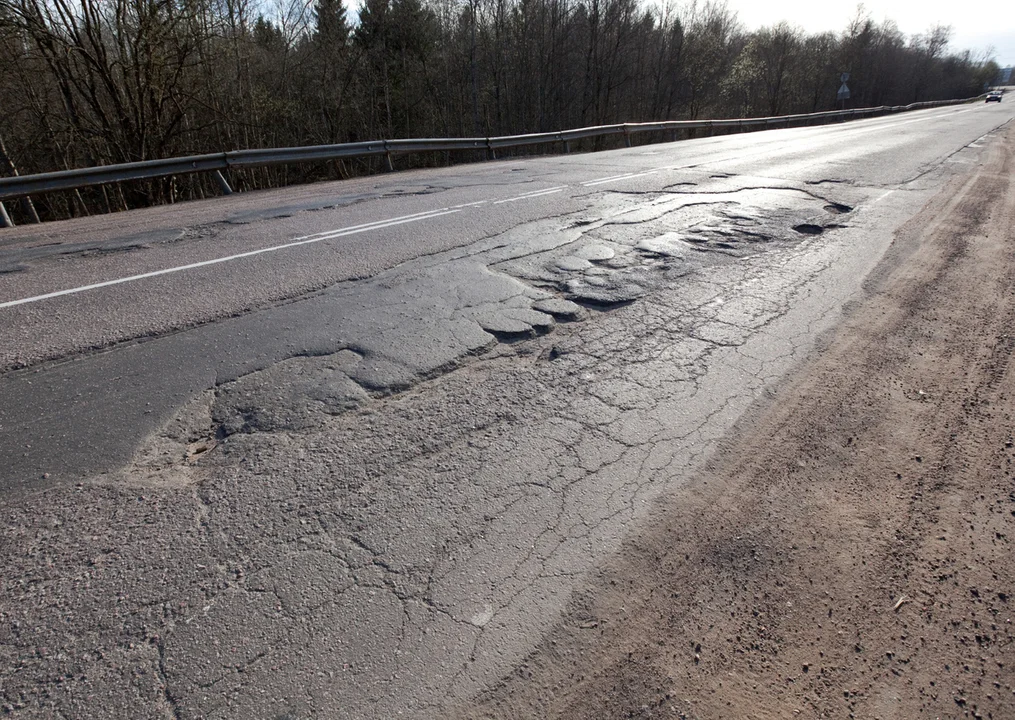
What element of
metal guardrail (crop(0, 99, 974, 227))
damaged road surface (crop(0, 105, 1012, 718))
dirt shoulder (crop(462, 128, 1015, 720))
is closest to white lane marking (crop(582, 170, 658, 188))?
damaged road surface (crop(0, 105, 1012, 718))

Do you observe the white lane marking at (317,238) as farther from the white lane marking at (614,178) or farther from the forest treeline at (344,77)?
the forest treeline at (344,77)

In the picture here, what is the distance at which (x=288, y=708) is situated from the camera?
156 centimetres

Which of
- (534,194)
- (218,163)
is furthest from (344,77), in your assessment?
(534,194)

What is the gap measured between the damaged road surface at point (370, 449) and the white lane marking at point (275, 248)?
6 centimetres

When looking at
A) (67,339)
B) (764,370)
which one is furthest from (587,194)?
(67,339)

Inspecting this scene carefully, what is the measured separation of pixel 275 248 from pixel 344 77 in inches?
779

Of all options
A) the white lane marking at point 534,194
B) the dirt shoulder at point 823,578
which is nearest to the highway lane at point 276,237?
the white lane marking at point 534,194

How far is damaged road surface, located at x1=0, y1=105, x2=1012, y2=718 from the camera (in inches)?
66.4

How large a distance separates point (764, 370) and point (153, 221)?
821 cm

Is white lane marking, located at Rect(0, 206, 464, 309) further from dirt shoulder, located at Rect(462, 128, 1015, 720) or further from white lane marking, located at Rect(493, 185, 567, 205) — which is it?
dirt shoulder, located at Rect(462, 128, 1015, 720)

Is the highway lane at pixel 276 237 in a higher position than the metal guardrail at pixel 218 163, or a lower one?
lower

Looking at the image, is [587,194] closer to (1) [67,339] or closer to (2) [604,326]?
(2) [604,326]

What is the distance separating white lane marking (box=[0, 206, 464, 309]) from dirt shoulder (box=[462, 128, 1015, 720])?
5.09 m

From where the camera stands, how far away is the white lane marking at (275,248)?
182 inches
